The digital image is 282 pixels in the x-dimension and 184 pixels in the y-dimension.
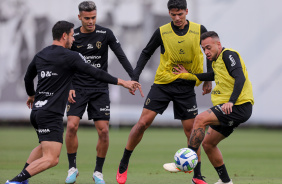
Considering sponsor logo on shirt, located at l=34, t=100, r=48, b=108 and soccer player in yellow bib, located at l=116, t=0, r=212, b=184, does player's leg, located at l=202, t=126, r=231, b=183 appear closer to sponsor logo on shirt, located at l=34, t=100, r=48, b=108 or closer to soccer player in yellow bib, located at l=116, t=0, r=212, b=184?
soccer player in yellow bib, located at l=116, t=0, r=212, b=184

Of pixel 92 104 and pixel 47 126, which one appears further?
pixel 92 104

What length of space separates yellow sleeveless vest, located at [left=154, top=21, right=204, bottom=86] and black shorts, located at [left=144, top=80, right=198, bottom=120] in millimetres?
131

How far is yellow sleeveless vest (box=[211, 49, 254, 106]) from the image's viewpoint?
8.28 m

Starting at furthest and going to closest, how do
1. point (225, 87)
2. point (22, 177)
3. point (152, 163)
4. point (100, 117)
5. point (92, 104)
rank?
point (152, 163)
point (92, 104)
point (100, 117)
point (225, 87)
point (22, 177)

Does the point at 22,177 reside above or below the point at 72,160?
above

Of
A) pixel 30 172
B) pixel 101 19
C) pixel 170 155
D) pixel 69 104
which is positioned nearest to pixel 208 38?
pixel 69 104

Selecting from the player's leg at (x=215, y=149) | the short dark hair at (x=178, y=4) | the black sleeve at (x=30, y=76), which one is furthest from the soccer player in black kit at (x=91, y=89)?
the player's leg at (x=215, y=149)

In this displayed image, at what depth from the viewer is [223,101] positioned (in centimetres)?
842

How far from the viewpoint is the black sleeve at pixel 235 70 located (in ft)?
26.4

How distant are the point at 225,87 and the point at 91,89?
2.33 meters

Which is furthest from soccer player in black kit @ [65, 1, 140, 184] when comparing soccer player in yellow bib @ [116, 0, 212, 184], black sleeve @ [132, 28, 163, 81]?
soccer player in yellow bib @ [116, 0, 212, 184]

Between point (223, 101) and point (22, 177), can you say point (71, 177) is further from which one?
point (223, 101)

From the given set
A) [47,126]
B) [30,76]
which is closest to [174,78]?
[30,76]

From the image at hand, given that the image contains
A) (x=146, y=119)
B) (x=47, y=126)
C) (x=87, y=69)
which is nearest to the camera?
(x=47, y=126)
